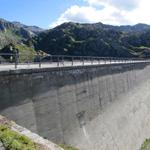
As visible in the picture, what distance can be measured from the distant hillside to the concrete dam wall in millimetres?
110280

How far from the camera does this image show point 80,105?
26406 millimetres

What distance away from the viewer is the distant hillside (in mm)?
154125

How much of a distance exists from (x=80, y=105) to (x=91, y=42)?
135m

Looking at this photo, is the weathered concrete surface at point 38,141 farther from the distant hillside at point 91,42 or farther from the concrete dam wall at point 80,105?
the distant hillside at point 91,42

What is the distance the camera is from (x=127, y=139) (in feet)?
114

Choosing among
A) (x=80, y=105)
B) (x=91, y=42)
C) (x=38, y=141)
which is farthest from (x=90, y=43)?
(x=38, y=141)

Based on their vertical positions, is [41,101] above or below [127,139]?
above

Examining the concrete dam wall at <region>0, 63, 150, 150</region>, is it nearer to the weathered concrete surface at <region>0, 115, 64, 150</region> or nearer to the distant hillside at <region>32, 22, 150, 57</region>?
the weathered concrete surface at <region>0, 115, 64, 150</region>

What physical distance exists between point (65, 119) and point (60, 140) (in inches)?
68.4

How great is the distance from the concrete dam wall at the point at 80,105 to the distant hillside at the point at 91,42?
110280 millimetres

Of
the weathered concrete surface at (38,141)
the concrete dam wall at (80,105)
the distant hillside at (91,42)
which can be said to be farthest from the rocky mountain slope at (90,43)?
the weathered concrete surface at (38,141)

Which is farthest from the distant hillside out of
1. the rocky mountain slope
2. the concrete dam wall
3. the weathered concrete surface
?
the weathered concrete surface

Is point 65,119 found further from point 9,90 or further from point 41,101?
point 9,90

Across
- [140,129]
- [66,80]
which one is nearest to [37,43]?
[140,129]
